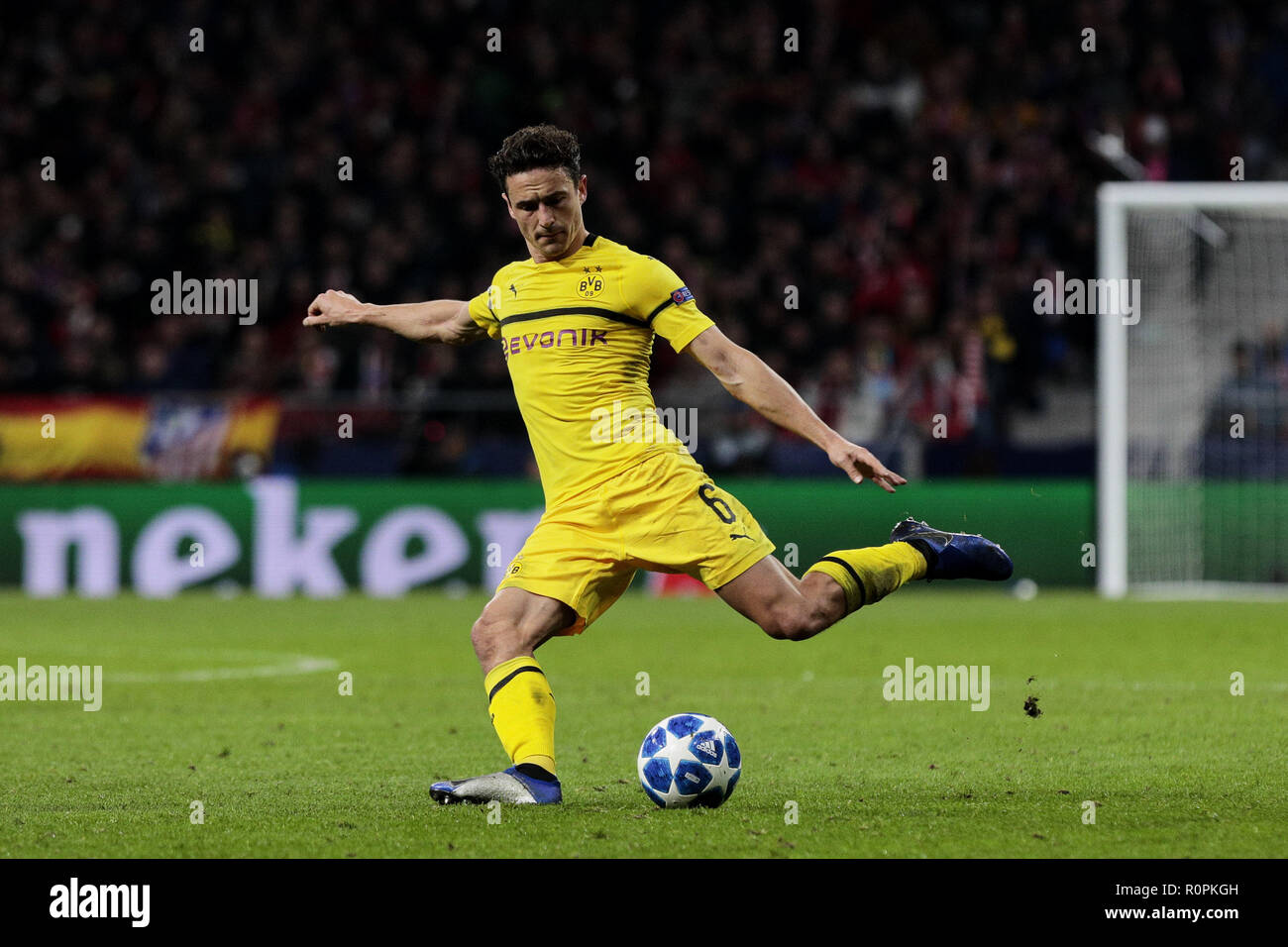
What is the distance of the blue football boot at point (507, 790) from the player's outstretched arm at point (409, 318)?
5.55 feet

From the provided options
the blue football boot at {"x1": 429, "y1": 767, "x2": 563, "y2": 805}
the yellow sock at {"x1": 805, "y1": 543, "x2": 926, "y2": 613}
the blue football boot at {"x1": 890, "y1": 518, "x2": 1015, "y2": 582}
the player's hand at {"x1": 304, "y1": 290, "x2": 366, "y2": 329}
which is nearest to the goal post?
the blue football boot at {"x1": 890, "y1": 518, "x2": 1015, "y2": 582}

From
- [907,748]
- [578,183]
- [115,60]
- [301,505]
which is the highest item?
[115,60]

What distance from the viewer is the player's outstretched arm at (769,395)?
6.02m

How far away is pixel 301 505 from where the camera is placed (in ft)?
58.5

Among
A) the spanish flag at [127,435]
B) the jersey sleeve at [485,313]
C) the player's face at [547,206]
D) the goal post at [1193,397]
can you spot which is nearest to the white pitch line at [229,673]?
the jersey sleeve at [485,313]

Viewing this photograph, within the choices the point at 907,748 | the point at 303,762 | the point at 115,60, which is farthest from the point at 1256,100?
the point at 303,762

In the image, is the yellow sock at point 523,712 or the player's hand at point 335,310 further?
the player's hand at point 335,310

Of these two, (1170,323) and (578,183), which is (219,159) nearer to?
(1170,323)

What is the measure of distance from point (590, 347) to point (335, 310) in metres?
1.11

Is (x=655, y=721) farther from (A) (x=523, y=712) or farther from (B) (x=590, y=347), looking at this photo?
(B) (x=590, y=347)

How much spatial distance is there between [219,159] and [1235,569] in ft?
40.5

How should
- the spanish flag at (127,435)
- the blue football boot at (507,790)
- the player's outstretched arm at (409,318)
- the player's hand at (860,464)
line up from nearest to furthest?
the player's hand at (860,464) < the blue football boot at (507,790) < the player's outstretched arm at (409,318) < the spanish flag at (127,435)

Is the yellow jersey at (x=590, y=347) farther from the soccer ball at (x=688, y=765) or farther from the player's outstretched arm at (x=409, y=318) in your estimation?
the soccer ball at (x=688, y=765)

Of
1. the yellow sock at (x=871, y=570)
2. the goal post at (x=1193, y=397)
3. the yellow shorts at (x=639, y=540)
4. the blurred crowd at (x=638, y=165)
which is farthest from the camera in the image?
the blurred crowd at (x=638, y=165)
